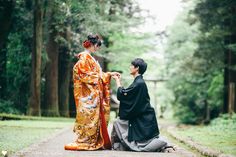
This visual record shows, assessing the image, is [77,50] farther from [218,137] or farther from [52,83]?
[218,137]

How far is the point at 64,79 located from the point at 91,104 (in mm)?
17767

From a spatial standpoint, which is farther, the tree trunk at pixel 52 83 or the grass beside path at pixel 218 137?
the tree trunk at pixel 52 83

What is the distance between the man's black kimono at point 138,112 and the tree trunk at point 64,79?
17.4m

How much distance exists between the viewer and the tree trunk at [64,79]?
90.4 ft

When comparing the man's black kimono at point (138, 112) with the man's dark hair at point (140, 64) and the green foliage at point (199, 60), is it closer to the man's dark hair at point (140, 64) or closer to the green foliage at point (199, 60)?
the man's dark hair at point (140, 64)

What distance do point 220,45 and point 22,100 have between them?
11394 mm

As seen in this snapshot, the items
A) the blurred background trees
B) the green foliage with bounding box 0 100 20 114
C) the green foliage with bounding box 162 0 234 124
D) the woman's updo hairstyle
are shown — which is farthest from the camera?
the green foliage with bounding box 162 0 234 124

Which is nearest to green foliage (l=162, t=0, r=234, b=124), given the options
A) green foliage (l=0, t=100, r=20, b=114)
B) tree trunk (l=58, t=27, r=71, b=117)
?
tree trunk (l=58, t=27, r=71, b=117)

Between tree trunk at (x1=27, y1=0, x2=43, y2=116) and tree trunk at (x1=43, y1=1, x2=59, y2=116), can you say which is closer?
tree trunk at (x1=27, y1=0, x2=43, y2=116)

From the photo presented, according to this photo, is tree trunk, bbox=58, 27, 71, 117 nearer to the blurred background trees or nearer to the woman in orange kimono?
the blurred background trees

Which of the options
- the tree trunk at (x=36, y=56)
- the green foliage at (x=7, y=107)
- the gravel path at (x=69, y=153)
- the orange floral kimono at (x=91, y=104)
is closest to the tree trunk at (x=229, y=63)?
the tree trunk at (x=36, y=56)

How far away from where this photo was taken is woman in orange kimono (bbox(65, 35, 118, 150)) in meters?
9.95

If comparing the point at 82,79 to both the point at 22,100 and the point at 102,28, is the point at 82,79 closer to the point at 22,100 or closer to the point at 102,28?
the point at 102,28

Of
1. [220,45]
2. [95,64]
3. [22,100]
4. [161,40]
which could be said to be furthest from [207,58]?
[95,64]
